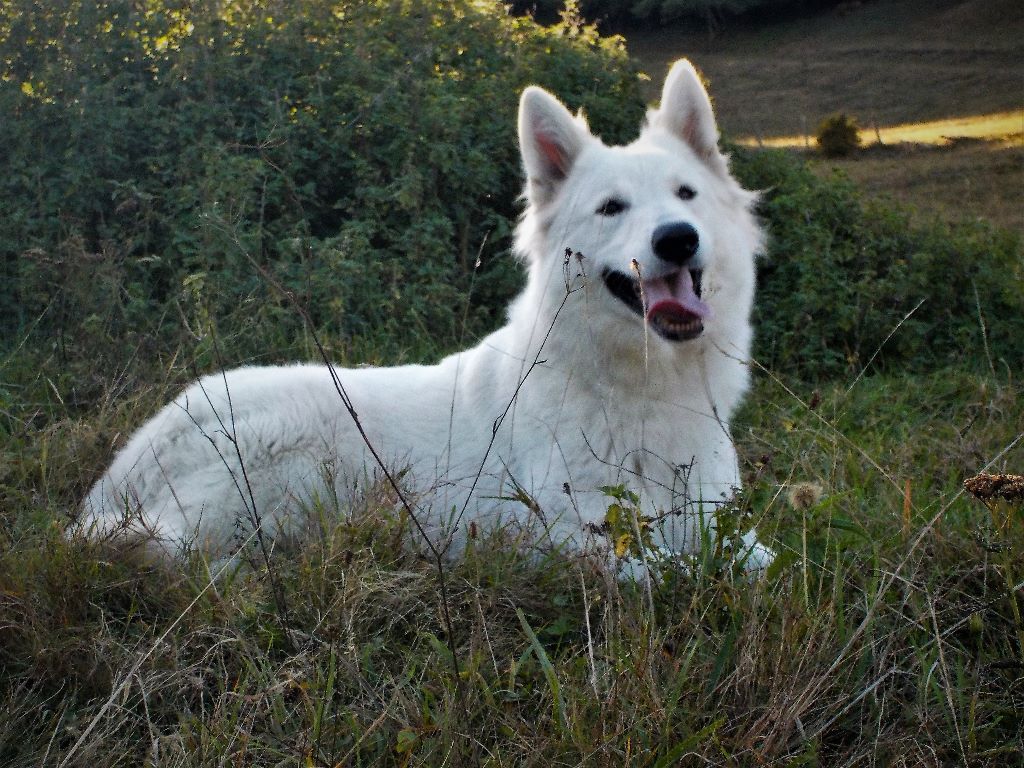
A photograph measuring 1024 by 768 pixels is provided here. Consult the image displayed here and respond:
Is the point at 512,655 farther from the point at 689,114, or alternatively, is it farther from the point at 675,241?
the point at 689,114

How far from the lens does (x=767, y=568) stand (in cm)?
259

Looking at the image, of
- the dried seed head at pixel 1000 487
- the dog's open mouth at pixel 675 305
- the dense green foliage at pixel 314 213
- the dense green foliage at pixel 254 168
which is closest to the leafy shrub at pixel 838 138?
the dense green foliage at pixel 314 213

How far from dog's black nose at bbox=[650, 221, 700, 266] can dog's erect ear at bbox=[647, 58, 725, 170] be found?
72 cm

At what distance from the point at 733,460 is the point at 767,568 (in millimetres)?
1147

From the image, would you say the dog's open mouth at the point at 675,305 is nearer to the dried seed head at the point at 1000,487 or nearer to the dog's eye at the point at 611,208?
the dog's eye at the point at 611,208

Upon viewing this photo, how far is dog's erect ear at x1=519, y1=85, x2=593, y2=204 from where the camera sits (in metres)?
3.70

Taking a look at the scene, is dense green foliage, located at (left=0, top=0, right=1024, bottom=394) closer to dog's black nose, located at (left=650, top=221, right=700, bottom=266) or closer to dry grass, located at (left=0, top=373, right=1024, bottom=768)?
dog's black nose, located at (left=650, top=221, right=700, bottom=266)

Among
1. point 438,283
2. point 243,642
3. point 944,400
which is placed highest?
point 243,642

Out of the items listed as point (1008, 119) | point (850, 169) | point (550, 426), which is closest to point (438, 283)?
point (550, 426)

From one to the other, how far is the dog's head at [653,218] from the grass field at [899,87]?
429 centimetres

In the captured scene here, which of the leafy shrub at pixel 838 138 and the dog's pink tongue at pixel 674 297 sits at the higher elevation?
the dog's pink tongue at pixel 674 297

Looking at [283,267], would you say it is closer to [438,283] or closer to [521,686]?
[438,283]

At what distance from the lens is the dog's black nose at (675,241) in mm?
3217

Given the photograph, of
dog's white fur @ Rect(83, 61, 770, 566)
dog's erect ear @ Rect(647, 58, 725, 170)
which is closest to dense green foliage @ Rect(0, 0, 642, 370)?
dog's white fur @ Rect(83, 61, 770, 566)
